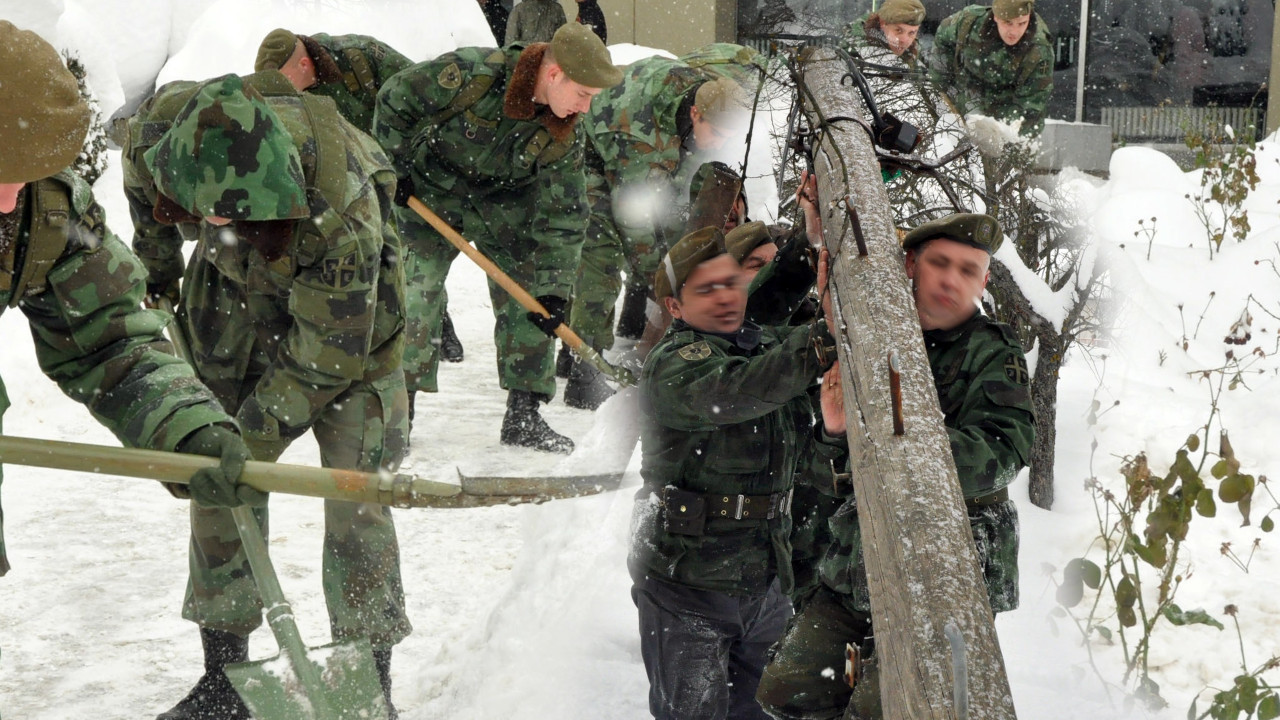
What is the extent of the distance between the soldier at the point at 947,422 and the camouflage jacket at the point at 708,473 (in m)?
0.25

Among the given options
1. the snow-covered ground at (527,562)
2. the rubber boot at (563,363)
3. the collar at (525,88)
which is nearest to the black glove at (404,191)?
the collar at (525,88)

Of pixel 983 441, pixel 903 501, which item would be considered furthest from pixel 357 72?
pixel 903 501

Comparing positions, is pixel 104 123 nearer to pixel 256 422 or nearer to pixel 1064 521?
pixel 256 422

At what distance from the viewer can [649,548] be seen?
2736 millimetres

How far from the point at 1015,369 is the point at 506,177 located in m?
3.71

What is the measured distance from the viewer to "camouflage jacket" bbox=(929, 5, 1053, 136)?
718 centimetres

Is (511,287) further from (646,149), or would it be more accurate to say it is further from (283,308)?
(283,308)

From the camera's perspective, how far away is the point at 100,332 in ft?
8.37

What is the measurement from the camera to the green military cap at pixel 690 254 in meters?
2.72

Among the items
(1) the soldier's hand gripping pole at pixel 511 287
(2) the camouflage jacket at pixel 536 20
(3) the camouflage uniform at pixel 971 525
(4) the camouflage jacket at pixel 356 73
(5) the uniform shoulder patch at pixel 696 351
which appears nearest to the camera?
(3) the camouflage uniform at pixel 971 525

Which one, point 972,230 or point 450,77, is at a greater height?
point 450,77

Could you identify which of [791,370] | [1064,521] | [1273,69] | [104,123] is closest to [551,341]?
[1064,521]

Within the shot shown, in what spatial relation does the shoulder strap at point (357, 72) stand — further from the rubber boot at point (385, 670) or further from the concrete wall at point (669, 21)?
the concrete wall at point (669, 21)

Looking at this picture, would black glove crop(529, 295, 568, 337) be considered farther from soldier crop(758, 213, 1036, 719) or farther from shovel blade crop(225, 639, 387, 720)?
soldier crop(758, 213, 1036, 719)
